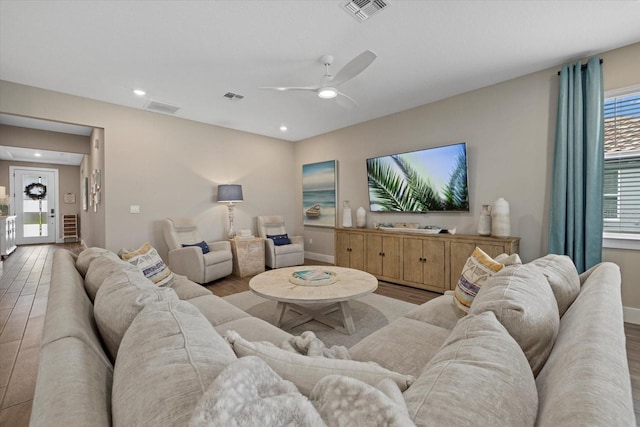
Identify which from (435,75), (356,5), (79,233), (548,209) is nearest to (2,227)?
(79,233)

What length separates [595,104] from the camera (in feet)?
9.11

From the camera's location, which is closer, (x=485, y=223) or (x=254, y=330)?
(x=254, y=330)

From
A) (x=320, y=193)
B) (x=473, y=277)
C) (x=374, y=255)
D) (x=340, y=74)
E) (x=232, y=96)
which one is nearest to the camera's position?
(x=473, y=277)

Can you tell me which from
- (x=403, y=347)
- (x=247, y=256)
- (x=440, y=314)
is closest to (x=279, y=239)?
(x=247, y=256)

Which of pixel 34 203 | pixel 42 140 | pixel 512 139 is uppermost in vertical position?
pixel 42 140

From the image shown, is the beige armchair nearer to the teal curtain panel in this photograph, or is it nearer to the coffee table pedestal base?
the coffee table pedestal base

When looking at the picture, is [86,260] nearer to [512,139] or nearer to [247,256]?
[247,256]

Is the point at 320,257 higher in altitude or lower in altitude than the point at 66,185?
lower

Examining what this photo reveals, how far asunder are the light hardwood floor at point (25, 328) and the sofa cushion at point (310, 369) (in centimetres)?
183

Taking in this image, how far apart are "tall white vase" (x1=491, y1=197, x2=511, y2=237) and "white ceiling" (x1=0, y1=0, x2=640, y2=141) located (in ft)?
4.92

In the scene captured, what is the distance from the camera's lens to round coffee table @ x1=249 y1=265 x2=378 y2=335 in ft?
7.27

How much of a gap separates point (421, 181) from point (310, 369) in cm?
387

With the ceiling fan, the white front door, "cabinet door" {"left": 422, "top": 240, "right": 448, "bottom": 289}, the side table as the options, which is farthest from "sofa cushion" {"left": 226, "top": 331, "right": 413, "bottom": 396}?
the white front door

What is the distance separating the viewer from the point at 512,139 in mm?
3418
